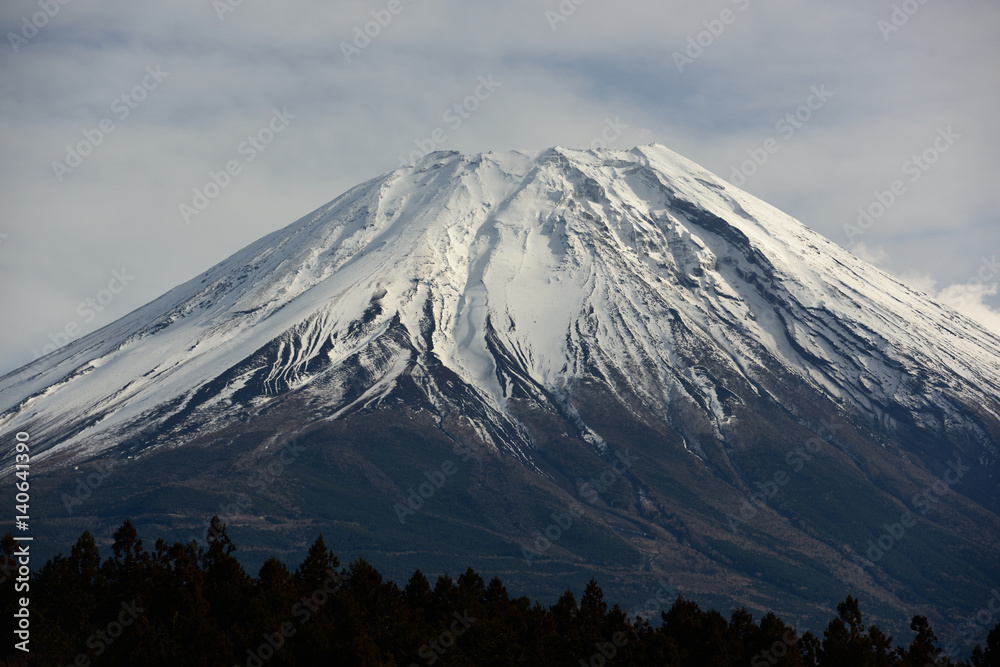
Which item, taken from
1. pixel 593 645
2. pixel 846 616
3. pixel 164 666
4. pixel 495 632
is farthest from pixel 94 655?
pixel 846 616

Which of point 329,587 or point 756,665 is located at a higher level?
point 756,665

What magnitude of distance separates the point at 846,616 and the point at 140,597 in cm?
5275

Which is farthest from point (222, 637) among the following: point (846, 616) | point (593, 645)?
point (846, 616)

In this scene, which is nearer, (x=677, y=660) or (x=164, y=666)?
(x=164, y=666)

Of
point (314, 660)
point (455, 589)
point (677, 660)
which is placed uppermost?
point (677, 660)

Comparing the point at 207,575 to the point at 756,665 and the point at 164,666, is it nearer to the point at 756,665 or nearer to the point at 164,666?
the point at 164,666

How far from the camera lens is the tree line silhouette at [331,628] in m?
64.7

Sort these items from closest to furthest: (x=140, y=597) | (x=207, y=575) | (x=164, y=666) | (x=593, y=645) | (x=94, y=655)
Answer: (x=164, y=666) < (x=94, y=655) < (x=593, y=645) < (x=140, y=597) < (x=207, y=575)

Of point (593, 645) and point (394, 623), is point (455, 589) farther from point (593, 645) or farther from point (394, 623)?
point (593, 645)

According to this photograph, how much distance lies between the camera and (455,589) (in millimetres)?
86250

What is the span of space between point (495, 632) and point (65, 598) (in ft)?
101

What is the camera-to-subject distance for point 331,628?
7038 centimetres

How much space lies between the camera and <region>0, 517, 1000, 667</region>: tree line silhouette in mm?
64688

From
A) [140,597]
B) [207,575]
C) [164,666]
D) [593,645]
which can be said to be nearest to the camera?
[164,666]
